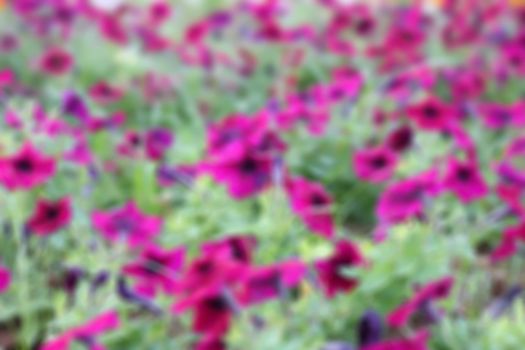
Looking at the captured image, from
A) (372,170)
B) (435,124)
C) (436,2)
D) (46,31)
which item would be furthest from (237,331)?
(436,2)

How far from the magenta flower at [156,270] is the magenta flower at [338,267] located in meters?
0.30

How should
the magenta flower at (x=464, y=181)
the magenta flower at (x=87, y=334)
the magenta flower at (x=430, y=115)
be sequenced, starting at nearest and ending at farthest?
the magenta flower at (x=87, y=334) → the magenta flower at (x=464, y=181) → the magenta flower at (x=430, y=115)

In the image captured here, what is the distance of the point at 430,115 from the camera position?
9.93 feet

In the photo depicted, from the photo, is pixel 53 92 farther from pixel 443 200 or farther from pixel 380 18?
pixel 380 18

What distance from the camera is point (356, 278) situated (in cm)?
212

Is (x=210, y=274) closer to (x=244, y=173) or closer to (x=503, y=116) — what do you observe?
(x=244, y=173)

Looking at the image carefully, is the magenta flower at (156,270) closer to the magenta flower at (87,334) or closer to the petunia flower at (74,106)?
the magenta flower at (87,334)

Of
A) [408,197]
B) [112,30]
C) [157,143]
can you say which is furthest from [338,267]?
[112,30]

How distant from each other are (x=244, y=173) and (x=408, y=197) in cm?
37

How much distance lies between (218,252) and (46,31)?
2.97 m

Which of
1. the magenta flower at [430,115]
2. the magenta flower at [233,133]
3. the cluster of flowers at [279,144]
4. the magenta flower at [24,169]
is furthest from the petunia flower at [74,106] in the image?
the magenta flower at [430,115]

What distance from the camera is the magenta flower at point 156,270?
2125 millimetres

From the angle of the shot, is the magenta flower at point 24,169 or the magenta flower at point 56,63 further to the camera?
the magenta flower at point 56,63

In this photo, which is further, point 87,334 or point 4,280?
point 4,280
